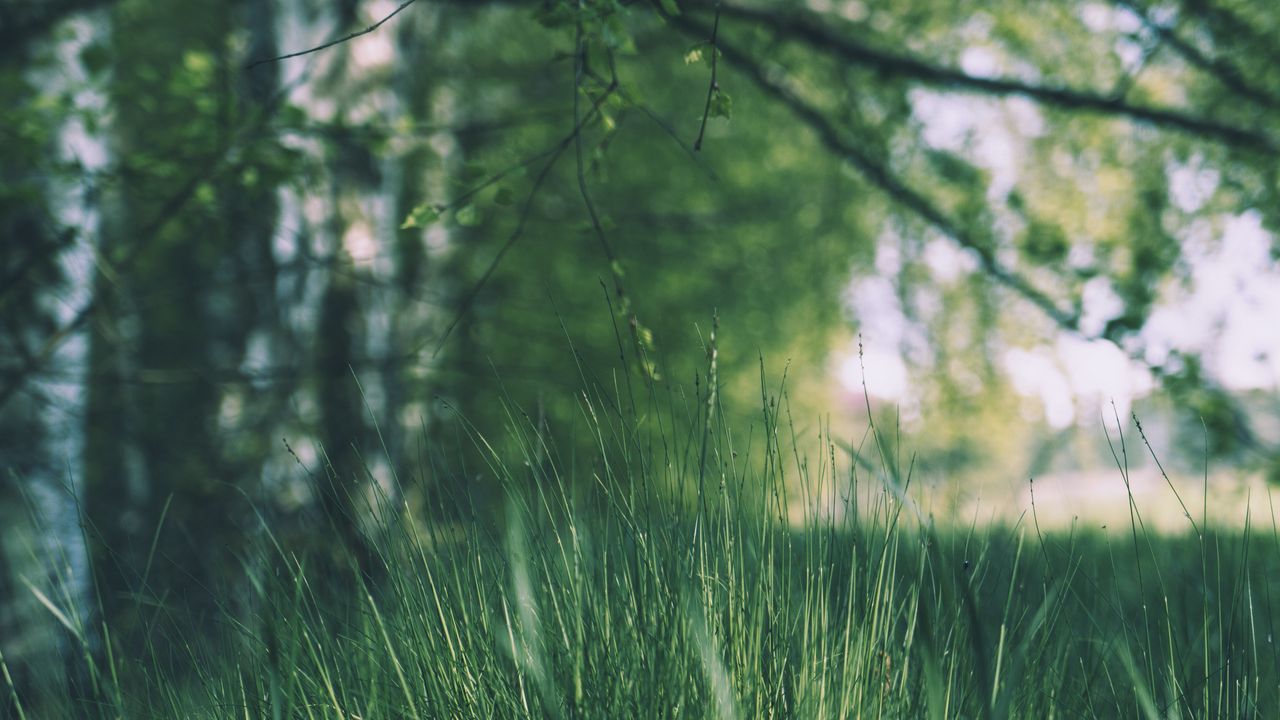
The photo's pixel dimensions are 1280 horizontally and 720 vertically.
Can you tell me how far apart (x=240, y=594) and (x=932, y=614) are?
4.77 ft

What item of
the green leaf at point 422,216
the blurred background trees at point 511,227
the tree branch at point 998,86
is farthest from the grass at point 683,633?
the tree branch at point 998,86

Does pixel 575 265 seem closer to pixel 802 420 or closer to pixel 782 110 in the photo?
pixel 782 110

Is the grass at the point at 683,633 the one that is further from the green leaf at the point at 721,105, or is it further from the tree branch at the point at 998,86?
the tree branch at the point at 998,86

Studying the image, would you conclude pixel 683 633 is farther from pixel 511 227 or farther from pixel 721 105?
pixel 511 227

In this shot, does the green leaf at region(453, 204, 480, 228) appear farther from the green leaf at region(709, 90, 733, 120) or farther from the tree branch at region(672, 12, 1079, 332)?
the tree branch at region(672, 12, 1079, 332)

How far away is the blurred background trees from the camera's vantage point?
2.49 m

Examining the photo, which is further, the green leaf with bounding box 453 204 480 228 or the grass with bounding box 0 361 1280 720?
the green leaf with bounding box 453 204 480 228

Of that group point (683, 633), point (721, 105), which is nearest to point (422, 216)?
point (721, 105)

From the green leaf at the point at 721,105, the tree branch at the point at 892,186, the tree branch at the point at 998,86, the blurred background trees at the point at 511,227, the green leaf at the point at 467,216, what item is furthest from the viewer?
the tree branch at the point at 892,186

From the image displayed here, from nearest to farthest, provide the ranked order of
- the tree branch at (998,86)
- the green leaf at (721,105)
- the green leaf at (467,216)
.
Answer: the green leaf at (721,105), the green leaf at (467,216), the tree branch at (998,86)

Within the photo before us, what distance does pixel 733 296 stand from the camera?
8.45 meters

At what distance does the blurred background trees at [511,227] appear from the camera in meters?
2.49

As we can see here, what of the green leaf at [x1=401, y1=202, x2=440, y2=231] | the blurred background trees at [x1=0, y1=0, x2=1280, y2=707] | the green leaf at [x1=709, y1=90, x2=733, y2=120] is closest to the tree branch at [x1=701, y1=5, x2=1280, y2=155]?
the blurred background trees at [x1=0, y1=0, x2=1280, y2=707]

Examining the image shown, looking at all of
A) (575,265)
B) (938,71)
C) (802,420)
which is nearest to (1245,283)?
(938,71)
